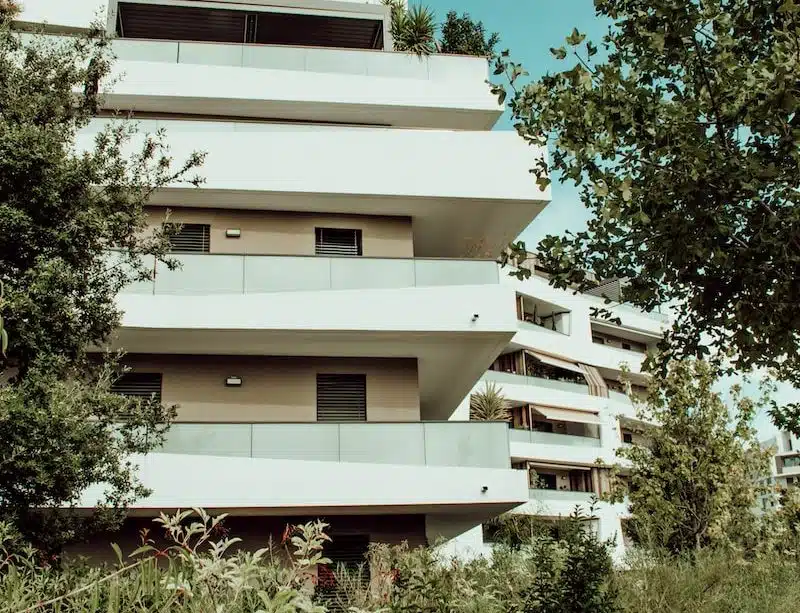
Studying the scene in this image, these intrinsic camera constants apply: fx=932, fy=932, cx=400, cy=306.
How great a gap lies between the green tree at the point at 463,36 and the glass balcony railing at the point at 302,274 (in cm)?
796

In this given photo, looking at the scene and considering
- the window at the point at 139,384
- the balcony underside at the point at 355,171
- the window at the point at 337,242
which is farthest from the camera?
the window at the point at 337,242

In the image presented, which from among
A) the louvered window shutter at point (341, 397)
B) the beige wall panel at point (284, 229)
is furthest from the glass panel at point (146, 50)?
the louvered window shutter at point (341, 397)

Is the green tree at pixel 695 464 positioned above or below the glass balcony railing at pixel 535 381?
below

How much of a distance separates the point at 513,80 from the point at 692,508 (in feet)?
65.3

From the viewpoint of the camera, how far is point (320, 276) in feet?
55.7

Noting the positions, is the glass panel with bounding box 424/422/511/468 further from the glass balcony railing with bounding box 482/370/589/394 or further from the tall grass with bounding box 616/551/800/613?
the glass balcony railing with bounding box 482/370/589/394

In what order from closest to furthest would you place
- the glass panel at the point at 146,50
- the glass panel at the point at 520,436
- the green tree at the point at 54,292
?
the green tree at the point at 54,292 < the glass panel at the point at 146,50 < the glass panel at the point at 520,436

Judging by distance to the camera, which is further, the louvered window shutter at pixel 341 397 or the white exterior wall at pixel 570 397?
the white exterior wall at pixel 570 397

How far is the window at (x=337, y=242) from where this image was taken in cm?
1870

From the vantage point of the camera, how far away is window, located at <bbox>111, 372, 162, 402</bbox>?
17188mm

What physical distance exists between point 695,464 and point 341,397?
13.8 meters

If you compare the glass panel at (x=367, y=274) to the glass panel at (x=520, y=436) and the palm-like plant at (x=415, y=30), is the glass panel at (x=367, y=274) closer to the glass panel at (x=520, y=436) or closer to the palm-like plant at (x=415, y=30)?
the palm-like plant at (x=415, y=30)

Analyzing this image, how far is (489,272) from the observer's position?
17.4 metres

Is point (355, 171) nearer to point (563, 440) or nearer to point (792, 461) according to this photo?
point (563, 440)
